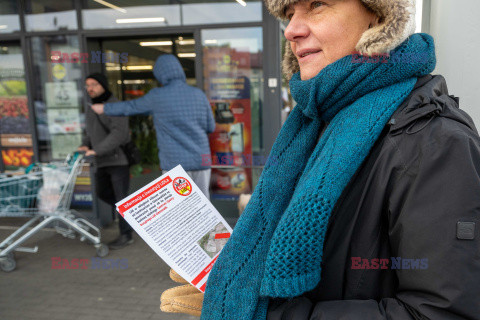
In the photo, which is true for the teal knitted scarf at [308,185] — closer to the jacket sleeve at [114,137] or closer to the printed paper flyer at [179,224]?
the printed paper flyer at [179,224]

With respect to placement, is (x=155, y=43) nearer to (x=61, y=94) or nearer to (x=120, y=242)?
(x=61, y=94)

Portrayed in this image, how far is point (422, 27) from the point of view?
9.85 ft

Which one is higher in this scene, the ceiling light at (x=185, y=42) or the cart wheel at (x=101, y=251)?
the ceiling light at (x=185, y=42)

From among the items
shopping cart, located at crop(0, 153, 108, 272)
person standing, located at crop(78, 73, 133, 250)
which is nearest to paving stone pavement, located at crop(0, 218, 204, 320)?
shopping cart, located at crop(0, 153, 108, 272)

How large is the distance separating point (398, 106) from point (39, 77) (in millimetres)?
6264

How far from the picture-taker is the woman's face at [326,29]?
1.08 m

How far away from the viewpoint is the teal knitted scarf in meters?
0.94

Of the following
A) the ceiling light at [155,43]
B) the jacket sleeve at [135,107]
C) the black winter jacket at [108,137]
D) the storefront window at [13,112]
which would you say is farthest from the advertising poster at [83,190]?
the ceiling light at [155,43]

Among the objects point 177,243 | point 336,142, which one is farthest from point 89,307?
point 336,142

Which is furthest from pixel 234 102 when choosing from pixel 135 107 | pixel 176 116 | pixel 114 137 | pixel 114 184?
pixel 114 184

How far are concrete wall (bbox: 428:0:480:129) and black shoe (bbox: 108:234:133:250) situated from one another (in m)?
4.27

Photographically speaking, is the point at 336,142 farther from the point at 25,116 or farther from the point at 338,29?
the point at 25,116

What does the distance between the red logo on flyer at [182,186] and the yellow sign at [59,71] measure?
5.43 metres

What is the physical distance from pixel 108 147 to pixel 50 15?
2560mm
